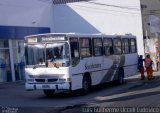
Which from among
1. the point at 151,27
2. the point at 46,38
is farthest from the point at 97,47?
the point at 151,27

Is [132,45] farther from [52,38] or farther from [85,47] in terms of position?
[52,38]

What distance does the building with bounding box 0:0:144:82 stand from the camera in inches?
1197

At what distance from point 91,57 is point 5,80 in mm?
11078

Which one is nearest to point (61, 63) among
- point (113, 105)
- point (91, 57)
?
point (91, 57)

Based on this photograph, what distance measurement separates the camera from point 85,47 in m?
20.3

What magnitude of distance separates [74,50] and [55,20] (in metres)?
20.2

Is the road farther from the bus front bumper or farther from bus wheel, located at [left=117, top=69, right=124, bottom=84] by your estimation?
bus wheel, located at [left=117, top=69, right=124, bottom=84]

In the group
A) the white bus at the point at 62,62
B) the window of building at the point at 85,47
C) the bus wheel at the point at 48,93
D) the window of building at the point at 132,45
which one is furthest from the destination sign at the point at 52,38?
the window of building at the point at 132,45

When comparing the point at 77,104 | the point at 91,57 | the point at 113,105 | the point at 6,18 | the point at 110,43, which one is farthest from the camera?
the point at 6,18

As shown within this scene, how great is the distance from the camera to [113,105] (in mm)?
15695

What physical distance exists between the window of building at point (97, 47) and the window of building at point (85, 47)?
58 centimetres

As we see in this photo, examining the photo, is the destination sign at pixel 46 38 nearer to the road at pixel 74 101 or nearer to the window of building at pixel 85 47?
the window of building at pixel 85 47

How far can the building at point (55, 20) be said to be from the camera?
99.8ft

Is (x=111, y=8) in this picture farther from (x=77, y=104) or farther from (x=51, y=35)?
(x=77, y=104)
